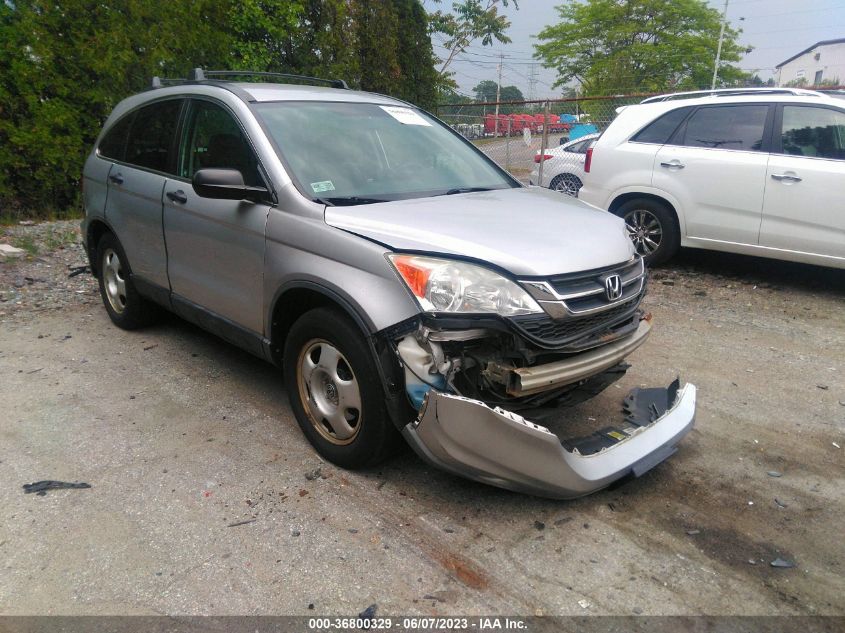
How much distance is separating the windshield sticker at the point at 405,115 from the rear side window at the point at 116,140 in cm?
205

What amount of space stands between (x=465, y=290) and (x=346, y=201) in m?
0.97

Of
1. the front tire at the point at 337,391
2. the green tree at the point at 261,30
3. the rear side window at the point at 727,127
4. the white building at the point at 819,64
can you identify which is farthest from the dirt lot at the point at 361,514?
the white building at the point at 819,64

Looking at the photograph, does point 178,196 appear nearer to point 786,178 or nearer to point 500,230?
point 500,230

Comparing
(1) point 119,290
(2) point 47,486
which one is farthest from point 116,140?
(2) point 47,486

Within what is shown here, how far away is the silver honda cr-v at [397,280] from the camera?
2.70 metres

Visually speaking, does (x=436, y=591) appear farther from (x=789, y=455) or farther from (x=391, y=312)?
(x=789, y=455)

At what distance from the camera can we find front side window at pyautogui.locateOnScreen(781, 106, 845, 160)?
596cm

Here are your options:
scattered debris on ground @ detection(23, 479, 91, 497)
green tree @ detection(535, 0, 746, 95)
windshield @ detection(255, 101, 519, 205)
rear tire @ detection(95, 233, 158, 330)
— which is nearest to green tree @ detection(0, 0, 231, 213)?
rear tire @ detection(95, 233, 158, 330)

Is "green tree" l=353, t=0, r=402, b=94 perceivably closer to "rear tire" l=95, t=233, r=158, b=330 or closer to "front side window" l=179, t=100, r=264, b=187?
"rear tire" l=95, t=233, r=158, b=330

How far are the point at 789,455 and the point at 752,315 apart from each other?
2669 millimetres

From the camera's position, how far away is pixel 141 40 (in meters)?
9.10

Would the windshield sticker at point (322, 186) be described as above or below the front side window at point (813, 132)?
below

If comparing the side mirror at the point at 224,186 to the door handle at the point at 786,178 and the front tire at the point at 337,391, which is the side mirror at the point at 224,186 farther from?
the door handle at the point at 786,178

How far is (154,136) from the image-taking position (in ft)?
14.9
